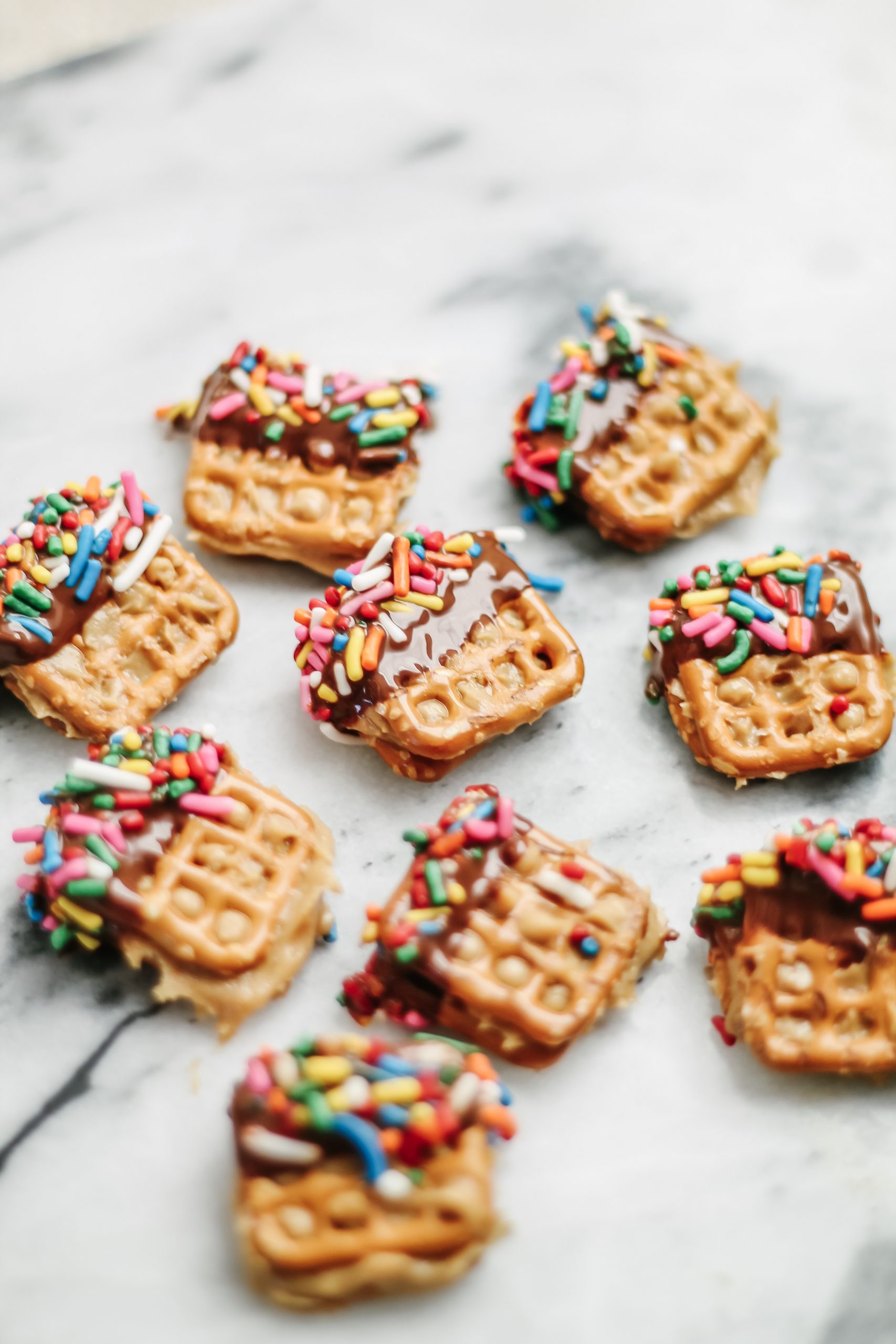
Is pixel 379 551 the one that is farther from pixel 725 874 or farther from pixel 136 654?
pixel 725 874

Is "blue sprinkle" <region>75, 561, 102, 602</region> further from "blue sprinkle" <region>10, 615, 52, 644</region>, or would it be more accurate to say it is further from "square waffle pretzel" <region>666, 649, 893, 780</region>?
"square waffle pretzel" <region>666, 649, 893, 780</region>

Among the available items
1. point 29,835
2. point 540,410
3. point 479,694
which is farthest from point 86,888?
point 540,410

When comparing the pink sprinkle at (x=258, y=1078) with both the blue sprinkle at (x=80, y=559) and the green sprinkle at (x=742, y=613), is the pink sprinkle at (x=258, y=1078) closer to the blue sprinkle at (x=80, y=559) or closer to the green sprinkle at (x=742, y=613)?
the blue sprinkle at (x=80, y=559)

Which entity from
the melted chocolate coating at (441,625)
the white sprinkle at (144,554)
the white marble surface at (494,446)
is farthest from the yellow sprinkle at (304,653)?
the white sprinkle at (144,554)

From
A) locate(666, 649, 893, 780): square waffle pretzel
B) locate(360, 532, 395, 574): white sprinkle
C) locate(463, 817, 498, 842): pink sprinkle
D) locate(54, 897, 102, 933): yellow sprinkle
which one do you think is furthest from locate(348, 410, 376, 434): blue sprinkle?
locate(54, 897, 102, 933): yellow sprinkle

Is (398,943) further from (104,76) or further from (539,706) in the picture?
(104,76)

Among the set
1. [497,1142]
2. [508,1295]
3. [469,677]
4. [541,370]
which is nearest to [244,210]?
[541,370]
